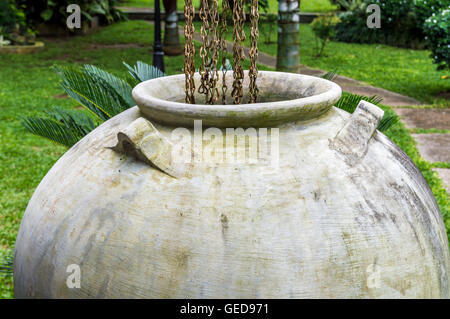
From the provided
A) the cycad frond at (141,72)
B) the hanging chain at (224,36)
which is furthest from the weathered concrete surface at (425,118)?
the hanging chain at (224,36)

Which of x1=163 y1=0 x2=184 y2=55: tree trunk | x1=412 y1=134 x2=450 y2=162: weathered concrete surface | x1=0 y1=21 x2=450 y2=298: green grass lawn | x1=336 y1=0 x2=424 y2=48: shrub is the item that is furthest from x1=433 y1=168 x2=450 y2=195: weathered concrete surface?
x1=336 y1=0 x2=424 y2=48: shrub

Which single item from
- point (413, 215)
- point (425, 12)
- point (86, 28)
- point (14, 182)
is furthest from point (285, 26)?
point (86, 28)

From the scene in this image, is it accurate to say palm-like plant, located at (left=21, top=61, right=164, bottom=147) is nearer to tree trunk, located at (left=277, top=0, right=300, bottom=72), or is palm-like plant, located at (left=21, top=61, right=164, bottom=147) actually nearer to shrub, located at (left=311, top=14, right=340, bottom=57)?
tree trunk, located at (left=277, top=0, right=300, bottom=72)

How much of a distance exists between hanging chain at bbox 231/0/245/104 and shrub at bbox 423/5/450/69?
7.78 meters


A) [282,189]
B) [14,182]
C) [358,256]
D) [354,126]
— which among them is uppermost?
[354,126]

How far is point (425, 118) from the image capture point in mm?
8867

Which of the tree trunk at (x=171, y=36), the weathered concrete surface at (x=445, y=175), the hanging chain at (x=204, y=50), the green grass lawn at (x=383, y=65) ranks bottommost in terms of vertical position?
the weathered concrete surface at (x=445, y=175)

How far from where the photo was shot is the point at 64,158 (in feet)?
8.02

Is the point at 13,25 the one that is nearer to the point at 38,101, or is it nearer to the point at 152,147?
the point at 38,101

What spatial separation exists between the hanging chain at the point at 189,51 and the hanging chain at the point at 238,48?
18 centimetres

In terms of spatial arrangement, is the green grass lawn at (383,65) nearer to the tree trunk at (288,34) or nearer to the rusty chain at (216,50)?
the tree trunk at (288,34)

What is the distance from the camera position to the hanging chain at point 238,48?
2432 mm
